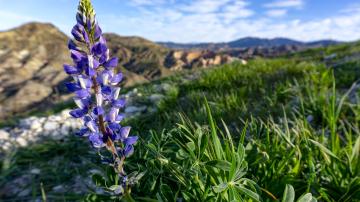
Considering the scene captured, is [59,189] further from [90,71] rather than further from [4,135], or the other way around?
[4,135]

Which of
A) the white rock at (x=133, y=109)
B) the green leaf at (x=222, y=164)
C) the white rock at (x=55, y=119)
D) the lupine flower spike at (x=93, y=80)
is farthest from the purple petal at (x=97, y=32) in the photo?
the white rock at (x=55, y=119)

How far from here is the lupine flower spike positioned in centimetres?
189

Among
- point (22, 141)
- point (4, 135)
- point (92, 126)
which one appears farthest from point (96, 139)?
point (4, 135)

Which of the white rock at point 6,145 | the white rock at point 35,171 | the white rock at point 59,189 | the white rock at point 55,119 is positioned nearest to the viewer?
the white rock at point 59,189

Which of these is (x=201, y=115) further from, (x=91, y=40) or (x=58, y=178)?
(x=91, y=40)

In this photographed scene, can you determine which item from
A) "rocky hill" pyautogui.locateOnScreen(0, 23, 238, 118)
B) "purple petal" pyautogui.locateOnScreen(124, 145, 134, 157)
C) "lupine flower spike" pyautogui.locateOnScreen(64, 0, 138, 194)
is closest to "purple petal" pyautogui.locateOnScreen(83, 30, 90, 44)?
"lupine flower spike" pyautogui.locateOnScreen(64, 0, 138, 194)

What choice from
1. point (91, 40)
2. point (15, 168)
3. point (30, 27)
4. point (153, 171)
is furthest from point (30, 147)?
point (30, 27)

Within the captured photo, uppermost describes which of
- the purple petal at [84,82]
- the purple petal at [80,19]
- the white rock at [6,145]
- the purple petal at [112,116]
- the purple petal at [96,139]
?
the purple petal at [80,19]

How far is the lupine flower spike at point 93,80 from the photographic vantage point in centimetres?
189

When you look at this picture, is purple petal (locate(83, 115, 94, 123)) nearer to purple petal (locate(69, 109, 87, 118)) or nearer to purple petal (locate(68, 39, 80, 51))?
purple petal (locate(69, 109, 87, 118))

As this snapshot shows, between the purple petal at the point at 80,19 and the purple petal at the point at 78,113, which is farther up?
the purple petal at the point at 80,19

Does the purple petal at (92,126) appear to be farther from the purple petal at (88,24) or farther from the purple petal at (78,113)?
the purple petal at (88,24)

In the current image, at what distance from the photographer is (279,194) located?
2523mm

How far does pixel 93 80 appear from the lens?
6.43 ft
